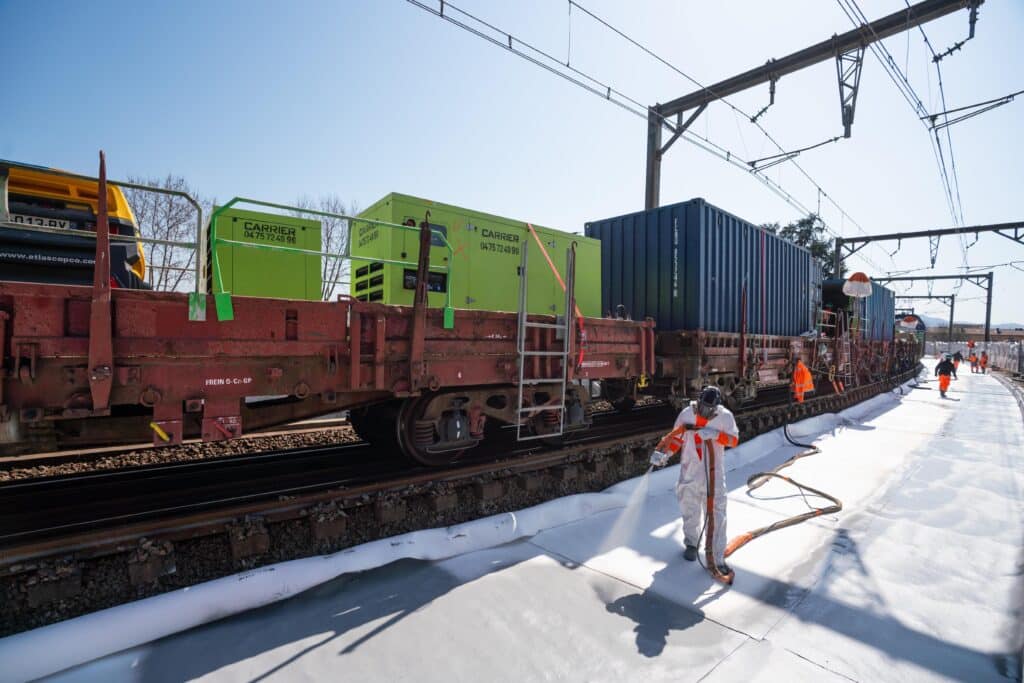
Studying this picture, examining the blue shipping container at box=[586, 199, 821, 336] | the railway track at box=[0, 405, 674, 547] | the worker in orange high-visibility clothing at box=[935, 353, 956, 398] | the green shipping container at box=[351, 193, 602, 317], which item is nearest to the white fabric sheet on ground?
the railway track at box=[0, 405, 674, 547]

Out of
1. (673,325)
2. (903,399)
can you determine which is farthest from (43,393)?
(903,399)

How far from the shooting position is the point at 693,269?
26.8 feet

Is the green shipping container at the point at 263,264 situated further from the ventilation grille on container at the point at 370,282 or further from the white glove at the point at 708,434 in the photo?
the white glove at the point at 708,434

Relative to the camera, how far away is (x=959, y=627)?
323 centimetres

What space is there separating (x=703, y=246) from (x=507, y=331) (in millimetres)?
4552

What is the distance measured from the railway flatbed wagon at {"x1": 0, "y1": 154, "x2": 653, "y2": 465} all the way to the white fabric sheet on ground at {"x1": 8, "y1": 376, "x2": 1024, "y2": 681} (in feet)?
4.11

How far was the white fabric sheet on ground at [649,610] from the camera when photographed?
2791 millimetres

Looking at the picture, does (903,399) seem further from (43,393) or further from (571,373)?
(43,393)

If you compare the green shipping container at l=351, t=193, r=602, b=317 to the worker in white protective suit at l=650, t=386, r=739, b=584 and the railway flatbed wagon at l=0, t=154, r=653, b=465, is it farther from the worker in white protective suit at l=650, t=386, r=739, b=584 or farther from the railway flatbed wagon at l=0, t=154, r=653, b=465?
the worker in white protective suit at l=650, t=386, r=739, b=584

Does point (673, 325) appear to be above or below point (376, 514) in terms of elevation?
above

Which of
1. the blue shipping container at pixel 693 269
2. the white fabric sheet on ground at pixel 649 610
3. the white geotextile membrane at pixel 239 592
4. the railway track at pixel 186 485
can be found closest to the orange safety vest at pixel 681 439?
the white fabric sheet on ground at pixel 649 610

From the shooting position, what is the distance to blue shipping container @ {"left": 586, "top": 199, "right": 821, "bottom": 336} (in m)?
8.18

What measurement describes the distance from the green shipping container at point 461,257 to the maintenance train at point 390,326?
28mm

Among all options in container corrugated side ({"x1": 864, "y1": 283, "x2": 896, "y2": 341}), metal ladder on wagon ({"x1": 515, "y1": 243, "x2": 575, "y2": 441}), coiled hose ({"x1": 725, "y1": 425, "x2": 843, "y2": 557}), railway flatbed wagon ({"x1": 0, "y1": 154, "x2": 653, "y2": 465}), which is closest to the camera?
railway flatbed wagon ({"x1": 0, "y1": 154, "x2": 653, "y2": 465})
